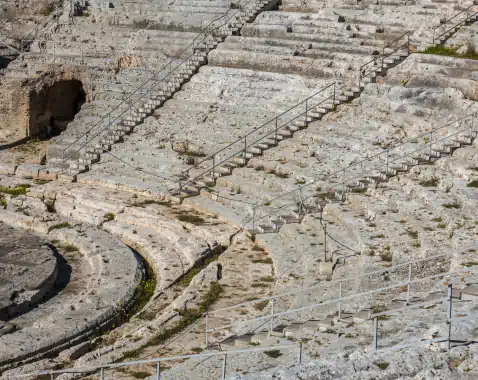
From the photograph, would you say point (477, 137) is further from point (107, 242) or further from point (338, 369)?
point (338, 369)

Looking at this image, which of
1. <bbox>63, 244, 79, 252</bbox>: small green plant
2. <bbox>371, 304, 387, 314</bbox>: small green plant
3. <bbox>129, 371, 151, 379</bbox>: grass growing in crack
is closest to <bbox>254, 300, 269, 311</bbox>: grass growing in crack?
<bbox>371, 304, 387, 314</bbox>: small green plant

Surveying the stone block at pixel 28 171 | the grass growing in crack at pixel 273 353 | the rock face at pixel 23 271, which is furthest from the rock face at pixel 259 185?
the rock face at pixel 23 271

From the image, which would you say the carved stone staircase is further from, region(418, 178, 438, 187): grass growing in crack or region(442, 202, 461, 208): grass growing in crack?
region(442, 202, 461, 208): grass growing in crack

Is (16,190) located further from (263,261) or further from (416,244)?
(416,244)

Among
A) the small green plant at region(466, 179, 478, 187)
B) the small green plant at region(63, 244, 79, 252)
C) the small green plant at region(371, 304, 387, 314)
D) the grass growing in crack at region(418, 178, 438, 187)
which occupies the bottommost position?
the small green plant at region(63, 244, 79, 252)

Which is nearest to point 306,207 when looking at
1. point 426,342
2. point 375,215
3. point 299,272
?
point 375,215

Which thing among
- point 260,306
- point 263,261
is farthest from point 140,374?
point 263,261
